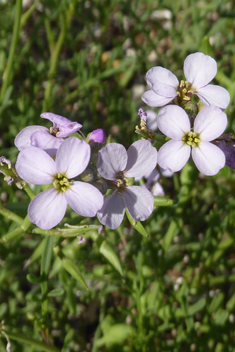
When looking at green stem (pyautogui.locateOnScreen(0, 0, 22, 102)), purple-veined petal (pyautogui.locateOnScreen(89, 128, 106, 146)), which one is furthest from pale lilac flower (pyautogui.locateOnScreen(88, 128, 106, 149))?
green stem (pyautogui.locateOnScreen(0, 0, 22, 102))

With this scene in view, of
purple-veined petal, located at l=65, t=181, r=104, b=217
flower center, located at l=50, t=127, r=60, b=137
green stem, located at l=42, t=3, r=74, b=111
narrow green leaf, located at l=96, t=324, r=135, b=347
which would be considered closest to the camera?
purple-veined petal, located at l=65, t=181, r=104, b=217

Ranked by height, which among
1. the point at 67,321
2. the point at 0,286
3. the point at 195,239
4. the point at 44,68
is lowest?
the point at 67,321

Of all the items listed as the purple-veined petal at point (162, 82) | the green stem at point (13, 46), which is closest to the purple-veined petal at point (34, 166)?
the purple-veined petal at point (162, 82)

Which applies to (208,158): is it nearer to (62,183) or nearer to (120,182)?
(120,182)

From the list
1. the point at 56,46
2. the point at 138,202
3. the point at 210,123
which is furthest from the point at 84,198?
the point at 56,46

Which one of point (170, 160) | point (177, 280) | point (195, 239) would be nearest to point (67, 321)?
point (177, 280)

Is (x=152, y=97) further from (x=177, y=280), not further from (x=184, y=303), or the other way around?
(x=177, y=280)

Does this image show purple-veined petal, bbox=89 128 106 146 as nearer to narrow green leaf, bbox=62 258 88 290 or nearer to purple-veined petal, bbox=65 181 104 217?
purple-veined petal, bbox=65 181 104 217
